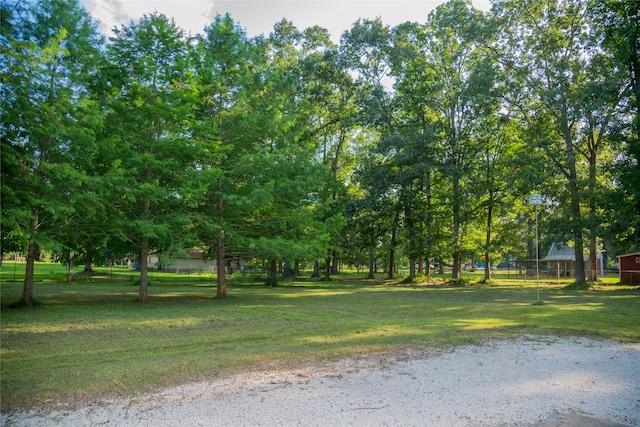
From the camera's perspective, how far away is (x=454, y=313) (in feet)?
45.1

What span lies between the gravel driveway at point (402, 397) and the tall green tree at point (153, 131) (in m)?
9.64

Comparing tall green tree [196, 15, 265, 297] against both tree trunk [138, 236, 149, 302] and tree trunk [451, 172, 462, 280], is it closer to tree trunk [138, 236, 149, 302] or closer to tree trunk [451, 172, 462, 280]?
tree trunk [138, 236, 149, 302]

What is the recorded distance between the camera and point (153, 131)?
15.3 meters

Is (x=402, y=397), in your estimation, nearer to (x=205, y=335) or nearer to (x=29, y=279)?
(x=205, y=335)

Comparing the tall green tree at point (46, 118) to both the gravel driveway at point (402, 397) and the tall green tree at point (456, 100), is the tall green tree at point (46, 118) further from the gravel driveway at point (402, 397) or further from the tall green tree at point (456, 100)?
the tall green tree at point (456, 100)

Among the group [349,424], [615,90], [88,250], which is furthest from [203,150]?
[615,90]

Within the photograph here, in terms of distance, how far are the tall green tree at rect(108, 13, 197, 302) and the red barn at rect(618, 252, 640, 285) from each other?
30736 millimetres

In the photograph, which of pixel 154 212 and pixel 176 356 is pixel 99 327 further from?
pixel 154 212

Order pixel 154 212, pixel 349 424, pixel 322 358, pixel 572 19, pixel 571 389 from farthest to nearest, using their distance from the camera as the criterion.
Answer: pixel 572 19 < pixel 154 212 < pixel 322 358 < pixel 571 389 < pixel 349 424

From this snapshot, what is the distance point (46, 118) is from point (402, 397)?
437 inches

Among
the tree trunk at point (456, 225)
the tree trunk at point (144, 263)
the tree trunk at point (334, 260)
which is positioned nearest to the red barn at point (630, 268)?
the tree trunk at point (456, 225)

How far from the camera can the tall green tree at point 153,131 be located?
1423 centimetres

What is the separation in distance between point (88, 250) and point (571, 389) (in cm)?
1665

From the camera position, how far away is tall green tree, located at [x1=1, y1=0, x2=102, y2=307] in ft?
31.4
